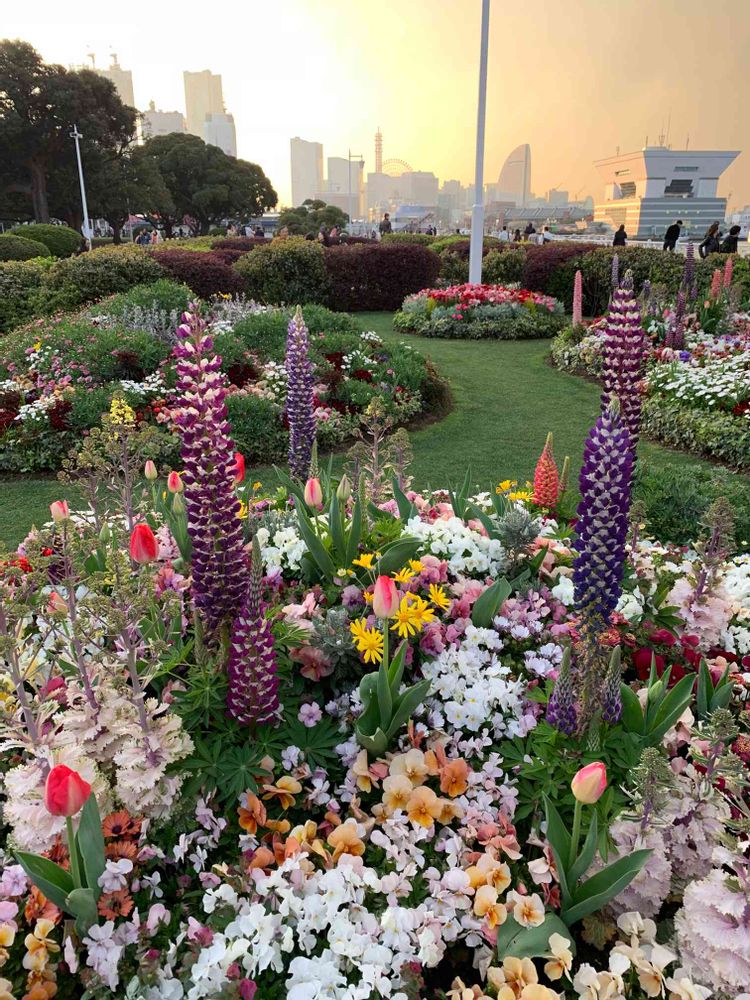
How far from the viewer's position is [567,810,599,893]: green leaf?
1959 millimetres

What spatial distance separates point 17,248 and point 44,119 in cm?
2593

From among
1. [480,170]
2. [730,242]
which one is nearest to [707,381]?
[480,170]

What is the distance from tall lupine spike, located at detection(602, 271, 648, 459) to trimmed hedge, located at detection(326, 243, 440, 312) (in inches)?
624

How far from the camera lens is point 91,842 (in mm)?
1918

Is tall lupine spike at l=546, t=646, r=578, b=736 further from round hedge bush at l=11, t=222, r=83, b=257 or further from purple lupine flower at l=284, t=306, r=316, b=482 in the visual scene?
round hedge bush at l=11, t=222, r=83, b=257

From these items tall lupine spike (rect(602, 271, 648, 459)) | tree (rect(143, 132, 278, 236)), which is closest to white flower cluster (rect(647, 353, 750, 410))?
tall lupine spike (rect(602, 271, 648, 459))

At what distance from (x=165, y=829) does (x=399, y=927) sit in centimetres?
81

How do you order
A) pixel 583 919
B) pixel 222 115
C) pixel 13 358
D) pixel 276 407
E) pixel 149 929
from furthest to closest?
1. pixel 222 115
2. pixel 13 358
3. pixel 276 407
4. pixel 583 919
5. pixel 149 929

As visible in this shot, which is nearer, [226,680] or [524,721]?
[226,680]

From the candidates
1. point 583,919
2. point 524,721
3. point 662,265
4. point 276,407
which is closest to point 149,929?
point 583,919

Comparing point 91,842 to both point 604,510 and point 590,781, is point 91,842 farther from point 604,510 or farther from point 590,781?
point 604,510

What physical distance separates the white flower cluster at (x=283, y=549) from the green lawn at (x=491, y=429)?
1.95 metres

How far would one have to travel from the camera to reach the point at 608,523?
2453 mm

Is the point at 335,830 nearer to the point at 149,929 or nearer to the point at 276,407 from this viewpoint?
the point at 149,929
